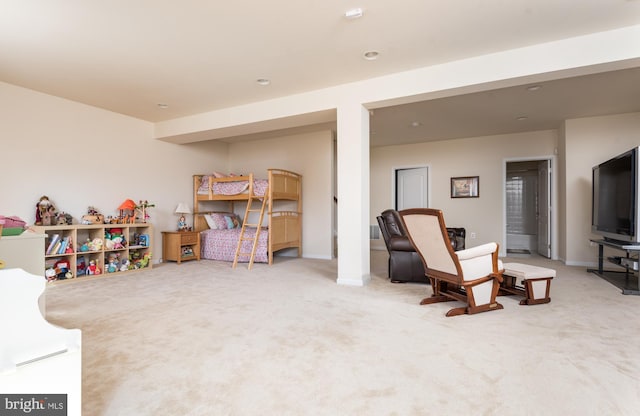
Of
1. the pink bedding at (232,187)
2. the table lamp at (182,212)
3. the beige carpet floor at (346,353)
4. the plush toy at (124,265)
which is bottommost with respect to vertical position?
the beige carpet floor at (346,353)

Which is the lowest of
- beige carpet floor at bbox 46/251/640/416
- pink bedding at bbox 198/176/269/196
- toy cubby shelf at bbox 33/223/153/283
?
beige carpet floor at bbox 46/251/640/416

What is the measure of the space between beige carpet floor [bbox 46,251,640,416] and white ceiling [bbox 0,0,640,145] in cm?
237

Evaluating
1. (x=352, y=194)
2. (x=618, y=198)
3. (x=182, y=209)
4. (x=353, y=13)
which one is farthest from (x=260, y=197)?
(x=618, y=198)

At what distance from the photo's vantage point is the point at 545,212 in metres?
6.34

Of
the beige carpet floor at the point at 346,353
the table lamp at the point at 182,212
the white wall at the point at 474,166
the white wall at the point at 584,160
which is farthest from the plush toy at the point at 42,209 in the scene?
the white wall at the point at 584,160

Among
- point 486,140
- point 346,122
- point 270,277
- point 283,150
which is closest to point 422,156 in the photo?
point 486,140

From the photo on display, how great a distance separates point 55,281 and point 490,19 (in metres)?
5.33

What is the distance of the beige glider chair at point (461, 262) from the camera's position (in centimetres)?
277

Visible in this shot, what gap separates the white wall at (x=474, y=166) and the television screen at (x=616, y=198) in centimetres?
160

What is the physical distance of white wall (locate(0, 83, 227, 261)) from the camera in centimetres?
404

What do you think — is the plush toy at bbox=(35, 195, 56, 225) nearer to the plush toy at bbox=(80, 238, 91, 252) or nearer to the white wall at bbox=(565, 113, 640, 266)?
the plush toy at bbox=(80, 238, 91, 252)

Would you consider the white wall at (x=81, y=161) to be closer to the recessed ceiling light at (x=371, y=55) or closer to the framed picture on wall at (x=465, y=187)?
the recessed ceiling light at (x=371, y=55)

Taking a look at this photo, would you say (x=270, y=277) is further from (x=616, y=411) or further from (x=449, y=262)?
(x=616, y=411)

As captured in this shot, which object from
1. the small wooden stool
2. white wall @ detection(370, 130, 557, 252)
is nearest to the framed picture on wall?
white wall @ detection(370, 130, 557, 252)
